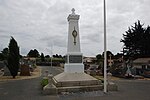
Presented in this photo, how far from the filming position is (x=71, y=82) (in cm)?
1677

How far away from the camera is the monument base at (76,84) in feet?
53.2

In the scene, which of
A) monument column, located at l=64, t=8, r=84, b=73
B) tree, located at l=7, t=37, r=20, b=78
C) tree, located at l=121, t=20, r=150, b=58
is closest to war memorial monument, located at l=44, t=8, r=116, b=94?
monument column, located at l=64, t=8, r=84, b=73

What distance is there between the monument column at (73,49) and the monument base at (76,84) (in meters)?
0.67

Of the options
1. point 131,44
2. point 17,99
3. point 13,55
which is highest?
point 131,44

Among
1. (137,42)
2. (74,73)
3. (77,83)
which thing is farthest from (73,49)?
(137,42)

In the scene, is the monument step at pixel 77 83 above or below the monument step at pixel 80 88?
above

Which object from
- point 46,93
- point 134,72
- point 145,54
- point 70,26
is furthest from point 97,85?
point 145,54

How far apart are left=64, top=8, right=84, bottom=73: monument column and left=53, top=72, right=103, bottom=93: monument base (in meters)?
0.67

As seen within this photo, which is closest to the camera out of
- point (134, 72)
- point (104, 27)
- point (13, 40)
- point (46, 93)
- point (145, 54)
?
point (46, 93)

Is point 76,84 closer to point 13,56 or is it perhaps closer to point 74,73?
point 74,73

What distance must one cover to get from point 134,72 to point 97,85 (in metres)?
22.8

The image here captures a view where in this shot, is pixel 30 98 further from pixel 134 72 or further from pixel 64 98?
pixel 134 72

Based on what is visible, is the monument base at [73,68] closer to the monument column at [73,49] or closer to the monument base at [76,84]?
the monument column at [73,49]

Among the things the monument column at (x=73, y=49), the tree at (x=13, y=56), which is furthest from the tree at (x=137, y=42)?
the monument column at (x=73, y=49)
